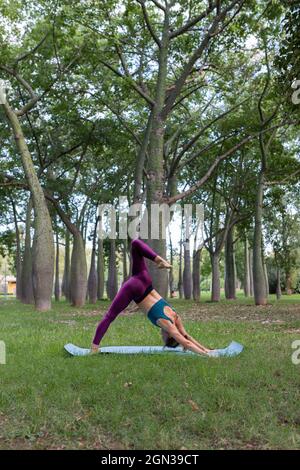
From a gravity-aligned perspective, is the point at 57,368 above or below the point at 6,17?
below

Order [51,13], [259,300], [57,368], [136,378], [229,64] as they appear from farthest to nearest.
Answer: [259,300], [229,64], [51,13], [57,368], [136,378]

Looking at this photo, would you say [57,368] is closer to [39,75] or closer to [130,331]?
[130,331]

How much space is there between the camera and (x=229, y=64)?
64.8 feet

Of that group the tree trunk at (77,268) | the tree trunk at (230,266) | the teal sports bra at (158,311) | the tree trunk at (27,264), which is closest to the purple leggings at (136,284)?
the teal sports bra at (158,311)

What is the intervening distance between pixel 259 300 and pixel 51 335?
1383 cm

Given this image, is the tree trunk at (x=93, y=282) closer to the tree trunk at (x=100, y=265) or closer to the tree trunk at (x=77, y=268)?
the tree trunk at (x=100, y=265)

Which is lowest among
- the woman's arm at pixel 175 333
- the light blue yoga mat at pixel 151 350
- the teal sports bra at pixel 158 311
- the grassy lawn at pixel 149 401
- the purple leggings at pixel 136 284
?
the grassy lawn at pixel 149 401

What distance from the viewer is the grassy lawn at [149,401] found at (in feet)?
15.5

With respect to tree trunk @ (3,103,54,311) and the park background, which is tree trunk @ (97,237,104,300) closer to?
the park background

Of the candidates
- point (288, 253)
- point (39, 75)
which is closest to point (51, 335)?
point (39, 75)

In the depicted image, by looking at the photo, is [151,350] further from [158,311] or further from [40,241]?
[40,241]

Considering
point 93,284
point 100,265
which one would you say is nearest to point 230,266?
point 100,265

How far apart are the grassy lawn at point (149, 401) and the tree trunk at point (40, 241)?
10647 mm
